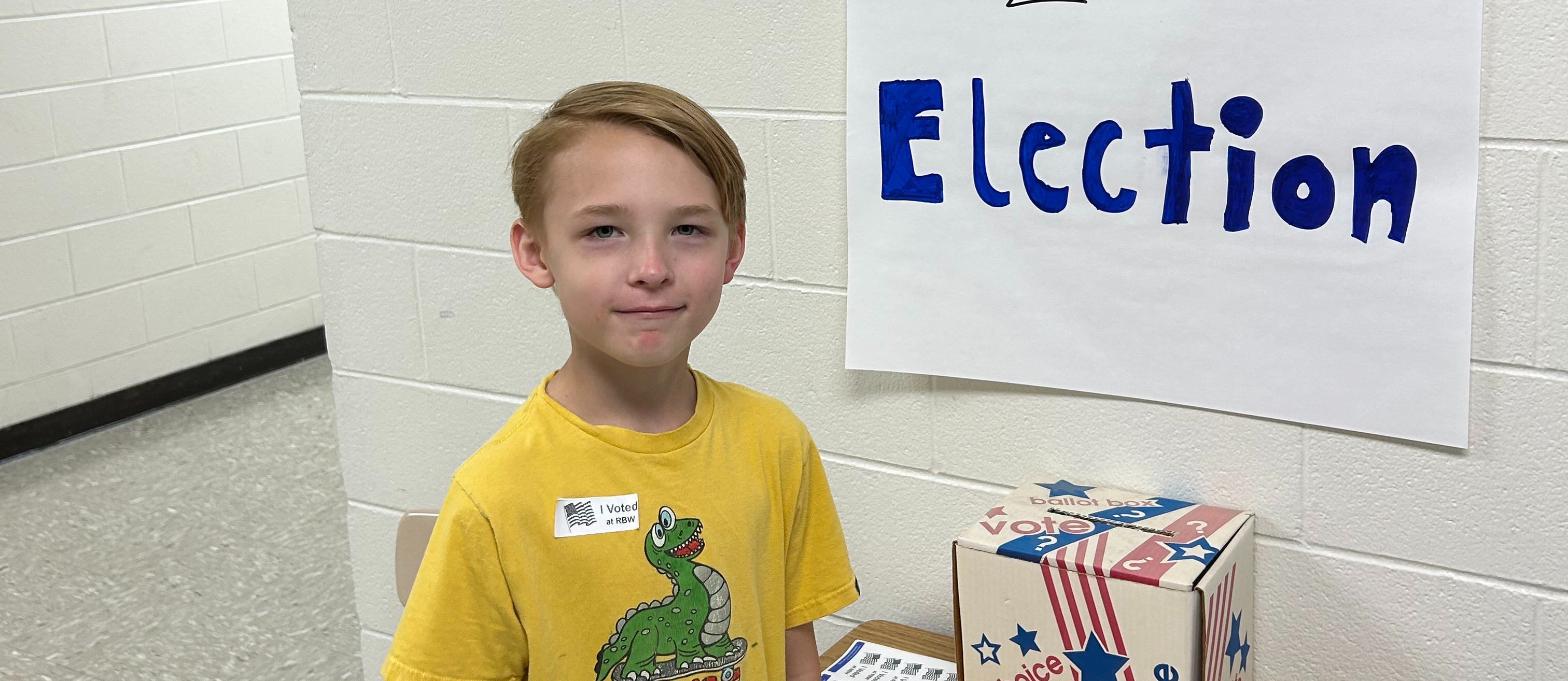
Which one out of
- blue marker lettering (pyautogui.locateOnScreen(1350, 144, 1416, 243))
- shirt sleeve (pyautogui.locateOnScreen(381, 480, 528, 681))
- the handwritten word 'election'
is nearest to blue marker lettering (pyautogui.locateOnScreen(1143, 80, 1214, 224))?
the handwritten word 'election'

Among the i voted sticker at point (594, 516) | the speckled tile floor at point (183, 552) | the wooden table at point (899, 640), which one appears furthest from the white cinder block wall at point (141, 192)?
the i voted sticker at point (594, 516)

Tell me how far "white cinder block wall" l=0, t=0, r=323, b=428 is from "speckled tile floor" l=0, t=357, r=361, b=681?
291mm

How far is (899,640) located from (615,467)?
649 mm

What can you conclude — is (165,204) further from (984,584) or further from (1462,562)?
(1462,562)

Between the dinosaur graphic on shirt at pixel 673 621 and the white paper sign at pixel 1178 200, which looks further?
the white paper sign at pixel 1178 200

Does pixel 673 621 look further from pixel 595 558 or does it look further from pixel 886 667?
pixel 886 667

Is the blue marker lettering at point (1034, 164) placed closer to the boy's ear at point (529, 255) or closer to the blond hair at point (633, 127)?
the blond hair at point (633, 127)

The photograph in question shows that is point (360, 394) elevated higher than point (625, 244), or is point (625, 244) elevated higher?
point (625, 244)

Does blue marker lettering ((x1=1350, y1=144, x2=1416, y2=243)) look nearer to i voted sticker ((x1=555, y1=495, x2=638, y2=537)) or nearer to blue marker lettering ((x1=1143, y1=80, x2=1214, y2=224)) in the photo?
blue marker lettering ((x1=1143, y1=80, x2=1214, y2=224))

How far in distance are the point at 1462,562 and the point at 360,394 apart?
148 centimetres

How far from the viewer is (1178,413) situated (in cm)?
133

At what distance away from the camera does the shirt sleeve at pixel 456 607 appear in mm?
920

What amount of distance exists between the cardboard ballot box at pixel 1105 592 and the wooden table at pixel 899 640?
0.17 meters

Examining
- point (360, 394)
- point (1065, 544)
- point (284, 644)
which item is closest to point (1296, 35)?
point (1065, 544)
